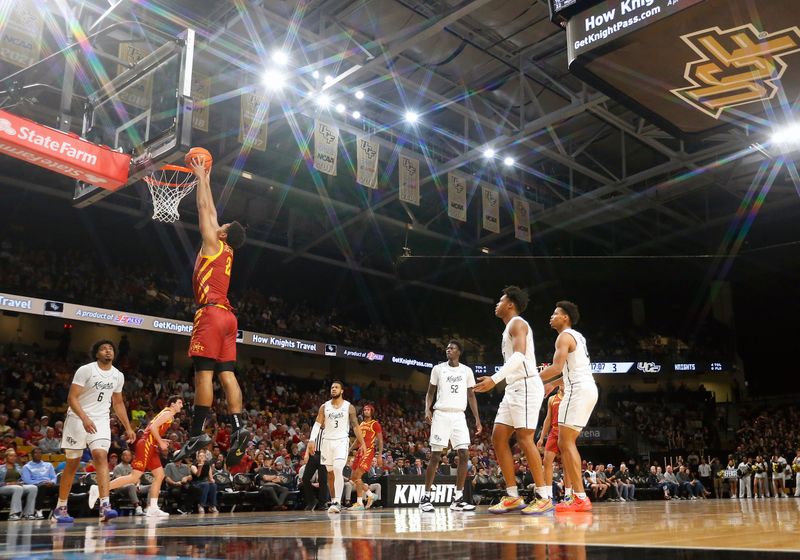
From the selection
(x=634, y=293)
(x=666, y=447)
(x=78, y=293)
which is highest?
(x=634, y=293)

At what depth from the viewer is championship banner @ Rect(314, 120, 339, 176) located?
16094mm

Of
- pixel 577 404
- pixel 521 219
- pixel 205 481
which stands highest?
pixel 521 219

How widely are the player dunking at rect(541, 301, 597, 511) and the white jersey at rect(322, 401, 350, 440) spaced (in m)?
3.92

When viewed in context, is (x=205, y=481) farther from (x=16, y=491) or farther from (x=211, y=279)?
(x=211, y=279)

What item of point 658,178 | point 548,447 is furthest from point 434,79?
point 548,447

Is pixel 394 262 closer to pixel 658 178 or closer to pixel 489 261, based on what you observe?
pixel 489 261

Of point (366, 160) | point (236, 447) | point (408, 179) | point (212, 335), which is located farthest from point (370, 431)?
point (408, 179)

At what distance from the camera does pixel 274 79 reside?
15.4m

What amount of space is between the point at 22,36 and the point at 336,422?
776 centimetres

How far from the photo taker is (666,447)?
2628cm

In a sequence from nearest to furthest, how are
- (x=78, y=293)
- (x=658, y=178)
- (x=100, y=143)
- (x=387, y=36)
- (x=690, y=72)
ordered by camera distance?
(x=690, y=72)
(x=100, y=143)
(x=387, y=36)
(x=78, y=293)
(x=658, y=178)

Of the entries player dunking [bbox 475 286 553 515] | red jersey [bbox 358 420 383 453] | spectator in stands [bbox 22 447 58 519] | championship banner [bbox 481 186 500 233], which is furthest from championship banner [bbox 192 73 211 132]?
player dunking [bbox 475 286 553 515]

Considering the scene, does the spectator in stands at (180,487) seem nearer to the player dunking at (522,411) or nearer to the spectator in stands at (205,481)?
the spectator in stands at (205,481)

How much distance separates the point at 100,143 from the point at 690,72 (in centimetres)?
743
